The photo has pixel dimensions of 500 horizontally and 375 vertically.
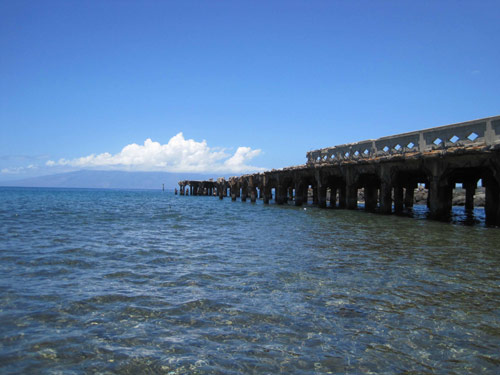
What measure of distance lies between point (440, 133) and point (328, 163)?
449 inches

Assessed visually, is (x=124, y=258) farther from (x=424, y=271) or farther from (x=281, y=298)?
(x=424, y=271)

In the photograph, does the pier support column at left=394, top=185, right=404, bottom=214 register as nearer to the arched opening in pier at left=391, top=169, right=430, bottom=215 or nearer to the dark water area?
the arched opening in pier at left=391, top=169, right=430, bottom=215

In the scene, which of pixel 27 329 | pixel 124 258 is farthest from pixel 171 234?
pixel 27 329

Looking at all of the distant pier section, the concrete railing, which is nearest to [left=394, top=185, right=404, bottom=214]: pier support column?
the distant pier section

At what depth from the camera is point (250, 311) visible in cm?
607

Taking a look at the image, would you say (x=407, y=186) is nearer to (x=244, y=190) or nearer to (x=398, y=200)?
(x=398, y=200)

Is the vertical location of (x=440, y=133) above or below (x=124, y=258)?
above

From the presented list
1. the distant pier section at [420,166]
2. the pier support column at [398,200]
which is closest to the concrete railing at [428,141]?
the distant pier section at [420,166]

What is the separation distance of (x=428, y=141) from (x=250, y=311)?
17531 mm

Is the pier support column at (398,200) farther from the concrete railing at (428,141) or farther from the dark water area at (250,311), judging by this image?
the dark water area at (250,311)

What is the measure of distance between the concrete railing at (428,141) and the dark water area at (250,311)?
23.4ft

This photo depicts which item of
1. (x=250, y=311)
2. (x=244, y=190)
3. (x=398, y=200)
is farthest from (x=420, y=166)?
(x=244, y=190)

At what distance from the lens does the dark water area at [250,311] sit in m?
4.43

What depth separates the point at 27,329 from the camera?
527cm
